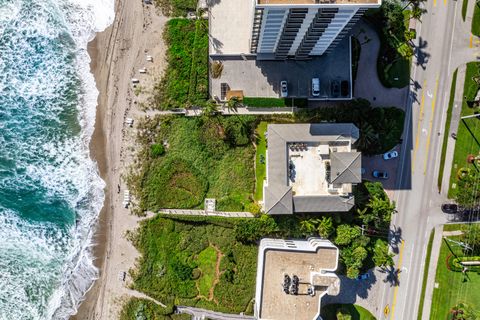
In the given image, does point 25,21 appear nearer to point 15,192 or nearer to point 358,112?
point 15,192

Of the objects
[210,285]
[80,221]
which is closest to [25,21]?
[80,221]

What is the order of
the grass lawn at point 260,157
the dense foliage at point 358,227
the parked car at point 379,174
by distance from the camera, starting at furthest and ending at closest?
the grass lawn at point 260,157, the parked car at point 379,174, the dense foliage at point 358,227

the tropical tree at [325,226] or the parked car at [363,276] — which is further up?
the tropical tree at [325,226]

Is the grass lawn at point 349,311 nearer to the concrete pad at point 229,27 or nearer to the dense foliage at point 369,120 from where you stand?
the dense foliage at point 369,120

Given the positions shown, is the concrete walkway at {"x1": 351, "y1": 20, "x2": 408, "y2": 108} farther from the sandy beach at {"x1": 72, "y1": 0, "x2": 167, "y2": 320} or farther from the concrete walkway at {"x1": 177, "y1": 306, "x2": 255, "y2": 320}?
the concrete walkway at {"x1": 177, "y1": 306, "x2": 255, "y2": 320}

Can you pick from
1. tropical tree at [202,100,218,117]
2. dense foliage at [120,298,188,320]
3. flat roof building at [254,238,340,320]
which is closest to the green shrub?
tropical tree at [202,100,218,117]

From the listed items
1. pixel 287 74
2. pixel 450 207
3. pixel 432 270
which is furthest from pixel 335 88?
pixel 432 270

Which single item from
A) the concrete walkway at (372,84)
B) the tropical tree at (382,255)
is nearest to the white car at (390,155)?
the concrete walkway at (372,84)
